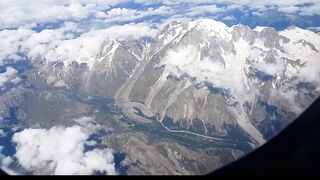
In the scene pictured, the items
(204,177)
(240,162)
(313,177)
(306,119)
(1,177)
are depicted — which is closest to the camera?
(313,177)

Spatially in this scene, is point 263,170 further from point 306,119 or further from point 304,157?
point 306,119

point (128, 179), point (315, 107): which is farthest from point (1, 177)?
point (315, 107)

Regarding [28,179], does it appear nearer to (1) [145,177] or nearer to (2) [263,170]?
(1) [145,177]

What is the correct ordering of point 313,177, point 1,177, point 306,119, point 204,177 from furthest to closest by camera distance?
point 306,119 < point 1,177 < point 204,177 < point 313,177

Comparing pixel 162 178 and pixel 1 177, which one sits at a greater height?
pixel 162 178

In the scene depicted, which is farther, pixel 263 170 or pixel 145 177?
pixel 263 170

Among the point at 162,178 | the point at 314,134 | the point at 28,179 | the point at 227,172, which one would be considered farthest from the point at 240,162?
the point at 28,179
